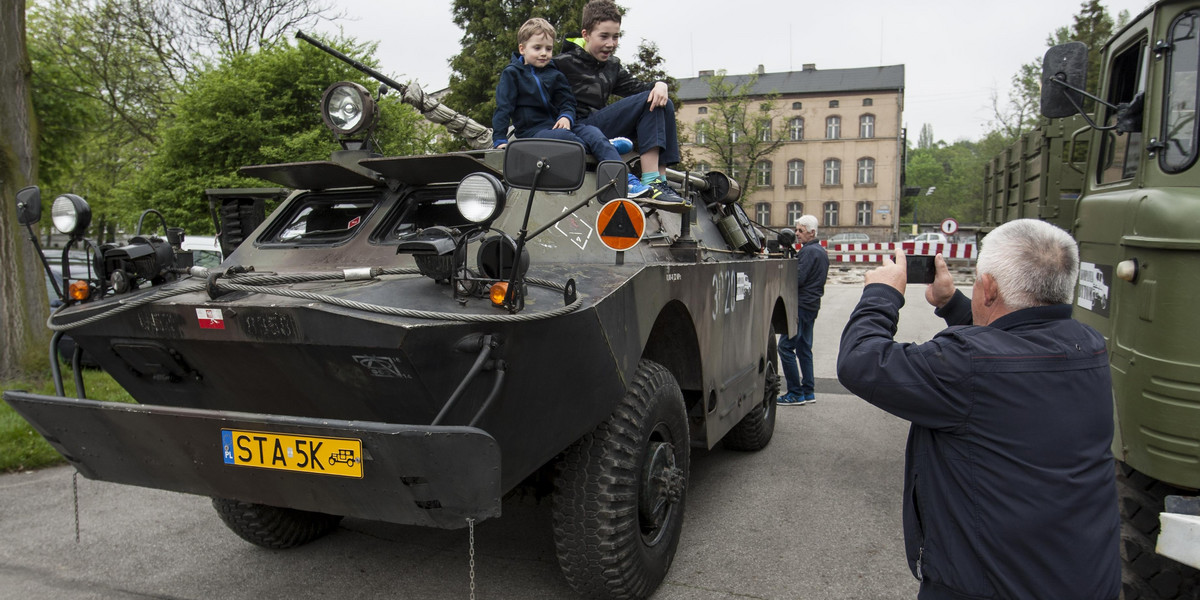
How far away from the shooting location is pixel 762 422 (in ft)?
20.4

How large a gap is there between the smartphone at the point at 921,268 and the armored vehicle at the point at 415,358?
41.5 inches

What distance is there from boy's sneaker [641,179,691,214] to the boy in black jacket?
1 cm

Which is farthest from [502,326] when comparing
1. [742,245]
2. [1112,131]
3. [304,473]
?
[742,245]

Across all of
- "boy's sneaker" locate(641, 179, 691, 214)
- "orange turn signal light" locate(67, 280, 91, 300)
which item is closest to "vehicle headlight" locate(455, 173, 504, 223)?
"boy's sneaker" locate(641, 179, 691, 214)

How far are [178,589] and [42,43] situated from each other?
17949 mm

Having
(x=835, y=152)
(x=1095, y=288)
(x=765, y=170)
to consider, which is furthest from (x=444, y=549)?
(x=835, y=152)

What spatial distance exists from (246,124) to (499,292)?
33.6 ft

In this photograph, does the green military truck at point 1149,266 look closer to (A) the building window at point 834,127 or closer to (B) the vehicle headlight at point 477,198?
(B) the vehicle headlight at point 477,198

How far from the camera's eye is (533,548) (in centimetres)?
435

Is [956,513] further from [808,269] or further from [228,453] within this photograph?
[808,269]

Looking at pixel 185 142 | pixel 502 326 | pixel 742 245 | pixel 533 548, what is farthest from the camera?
pixel 185 142

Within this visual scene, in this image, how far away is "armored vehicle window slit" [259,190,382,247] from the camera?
418cm

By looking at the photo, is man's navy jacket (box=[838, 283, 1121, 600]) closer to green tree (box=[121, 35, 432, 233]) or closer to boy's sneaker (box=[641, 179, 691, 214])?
boy's sneaker (box=[641, 179, 691, 214])

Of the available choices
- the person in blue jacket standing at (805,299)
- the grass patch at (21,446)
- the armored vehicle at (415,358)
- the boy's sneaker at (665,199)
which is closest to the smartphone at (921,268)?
the armored vehicle at (415,358)
